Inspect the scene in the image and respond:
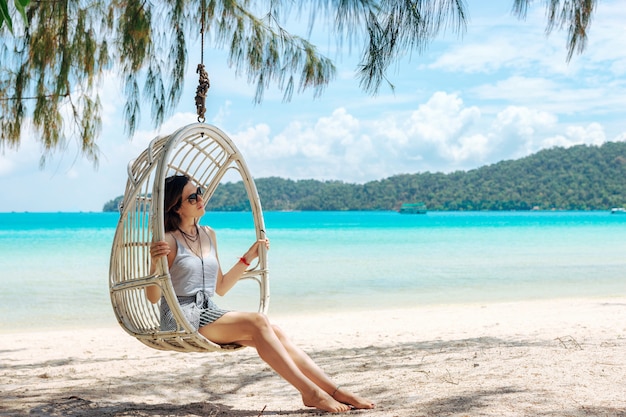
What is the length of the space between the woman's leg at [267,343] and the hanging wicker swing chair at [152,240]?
0.21 ft

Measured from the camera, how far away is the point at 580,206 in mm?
45219

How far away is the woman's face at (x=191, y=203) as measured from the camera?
2719mm

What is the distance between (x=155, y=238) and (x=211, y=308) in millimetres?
360

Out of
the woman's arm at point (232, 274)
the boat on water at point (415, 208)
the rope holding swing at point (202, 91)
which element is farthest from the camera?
the boat on water at point (415, 208)

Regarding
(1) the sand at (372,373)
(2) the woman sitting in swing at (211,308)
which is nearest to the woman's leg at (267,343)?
(2) the woman sitting in swing at (211,308)

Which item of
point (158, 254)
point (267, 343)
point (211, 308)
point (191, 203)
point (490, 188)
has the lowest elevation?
point (267, 343)

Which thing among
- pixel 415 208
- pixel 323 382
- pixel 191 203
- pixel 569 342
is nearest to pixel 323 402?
pixel 323 382

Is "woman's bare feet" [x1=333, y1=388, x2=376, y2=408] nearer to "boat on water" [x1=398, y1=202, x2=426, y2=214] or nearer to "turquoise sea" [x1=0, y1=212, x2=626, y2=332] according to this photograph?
"turquoise sea" [x1=0, y1=212, x2=626, y2=332]

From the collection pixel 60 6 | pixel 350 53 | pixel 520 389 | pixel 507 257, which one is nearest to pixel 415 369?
pixel 520 389

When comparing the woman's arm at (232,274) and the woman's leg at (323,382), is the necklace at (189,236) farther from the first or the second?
the woman's leg at (323,382)

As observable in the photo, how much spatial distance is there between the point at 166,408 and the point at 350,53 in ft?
5.81

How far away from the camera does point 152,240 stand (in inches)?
96.7

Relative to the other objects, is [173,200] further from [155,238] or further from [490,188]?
[490,188]

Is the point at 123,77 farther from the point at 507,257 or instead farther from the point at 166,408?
the point at 507,257
